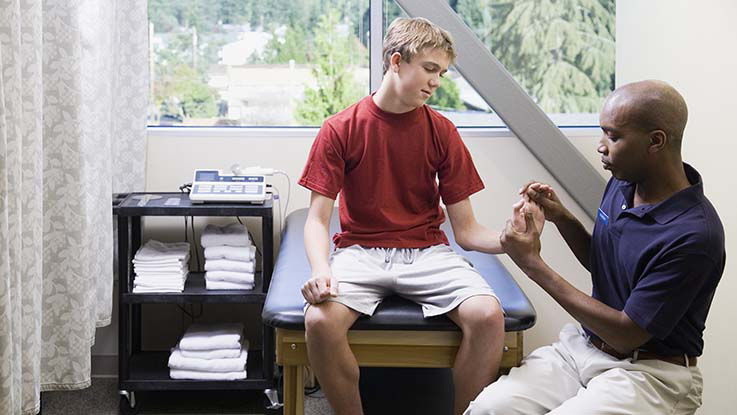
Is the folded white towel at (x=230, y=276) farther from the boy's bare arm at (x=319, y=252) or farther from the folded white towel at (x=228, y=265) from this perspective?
the boy's bare arm at (x=319, y=252)

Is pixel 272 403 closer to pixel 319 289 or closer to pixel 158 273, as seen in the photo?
pixel 158 273

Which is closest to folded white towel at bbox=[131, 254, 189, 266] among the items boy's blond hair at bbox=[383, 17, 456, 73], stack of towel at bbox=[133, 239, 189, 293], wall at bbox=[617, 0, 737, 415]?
stack of towel at bbox=[133, 239, 189, 293]

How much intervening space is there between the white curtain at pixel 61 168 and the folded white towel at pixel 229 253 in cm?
31

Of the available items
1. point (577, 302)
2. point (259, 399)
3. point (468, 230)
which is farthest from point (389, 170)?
point (259, 399)

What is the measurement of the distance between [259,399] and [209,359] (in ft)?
0.85

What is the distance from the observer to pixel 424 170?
249cm

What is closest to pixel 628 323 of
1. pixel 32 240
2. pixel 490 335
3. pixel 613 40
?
pixel 490 335

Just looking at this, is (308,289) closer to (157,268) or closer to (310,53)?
(157,268)

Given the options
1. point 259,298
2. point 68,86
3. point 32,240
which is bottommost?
point 259,298

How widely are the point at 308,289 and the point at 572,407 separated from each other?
669mm

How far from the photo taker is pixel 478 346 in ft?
7.05

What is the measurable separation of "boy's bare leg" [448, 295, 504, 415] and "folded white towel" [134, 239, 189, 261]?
117 centimetres

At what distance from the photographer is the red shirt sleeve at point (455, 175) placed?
2502mm

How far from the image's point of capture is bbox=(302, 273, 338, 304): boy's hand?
7.13ft
